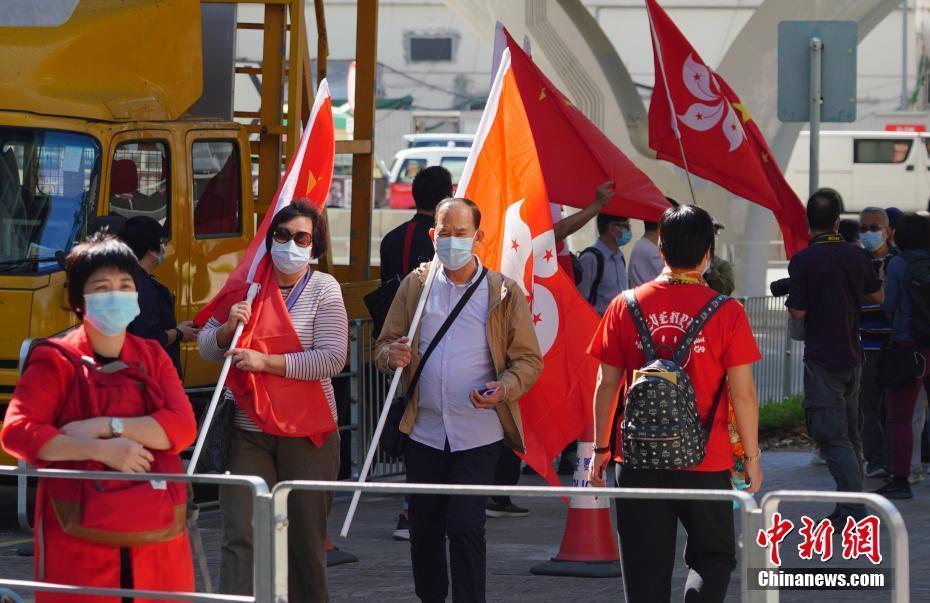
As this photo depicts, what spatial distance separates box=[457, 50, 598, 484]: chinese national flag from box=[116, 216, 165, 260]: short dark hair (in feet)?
5.08

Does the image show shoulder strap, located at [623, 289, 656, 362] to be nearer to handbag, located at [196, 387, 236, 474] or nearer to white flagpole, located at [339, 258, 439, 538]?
white flagpole, located at [339, 258, 439, 538]

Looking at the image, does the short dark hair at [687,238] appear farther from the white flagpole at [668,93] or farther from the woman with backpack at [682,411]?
the white flagpole at [668,93]

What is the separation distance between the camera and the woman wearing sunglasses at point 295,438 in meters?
6.43

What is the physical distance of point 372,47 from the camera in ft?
40.3

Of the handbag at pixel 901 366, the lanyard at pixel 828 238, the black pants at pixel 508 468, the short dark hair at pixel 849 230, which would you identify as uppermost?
the short dark hair at pixel 849 230

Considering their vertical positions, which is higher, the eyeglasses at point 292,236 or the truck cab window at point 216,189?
the truck cab window at point 216,189

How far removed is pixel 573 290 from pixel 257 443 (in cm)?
198

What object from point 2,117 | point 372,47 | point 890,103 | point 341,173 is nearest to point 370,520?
point 2,117

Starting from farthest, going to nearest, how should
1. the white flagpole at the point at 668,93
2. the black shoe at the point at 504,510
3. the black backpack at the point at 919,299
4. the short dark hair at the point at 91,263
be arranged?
1. the white flagpole at the point at 668,93
2. the black backpack at the point at 919,299
3. the black shoe at the point at 504,510
4. the short dark hair at the point at 91,263

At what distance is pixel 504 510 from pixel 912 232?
3172 millimetres

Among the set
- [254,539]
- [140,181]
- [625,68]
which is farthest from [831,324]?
[625,68]

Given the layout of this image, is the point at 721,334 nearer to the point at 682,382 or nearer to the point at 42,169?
the point at 682,382

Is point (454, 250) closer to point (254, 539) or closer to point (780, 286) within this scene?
point (254, 539)

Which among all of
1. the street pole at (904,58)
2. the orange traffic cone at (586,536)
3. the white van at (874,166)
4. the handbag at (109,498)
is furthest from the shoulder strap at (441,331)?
the street pole at (904,58)
